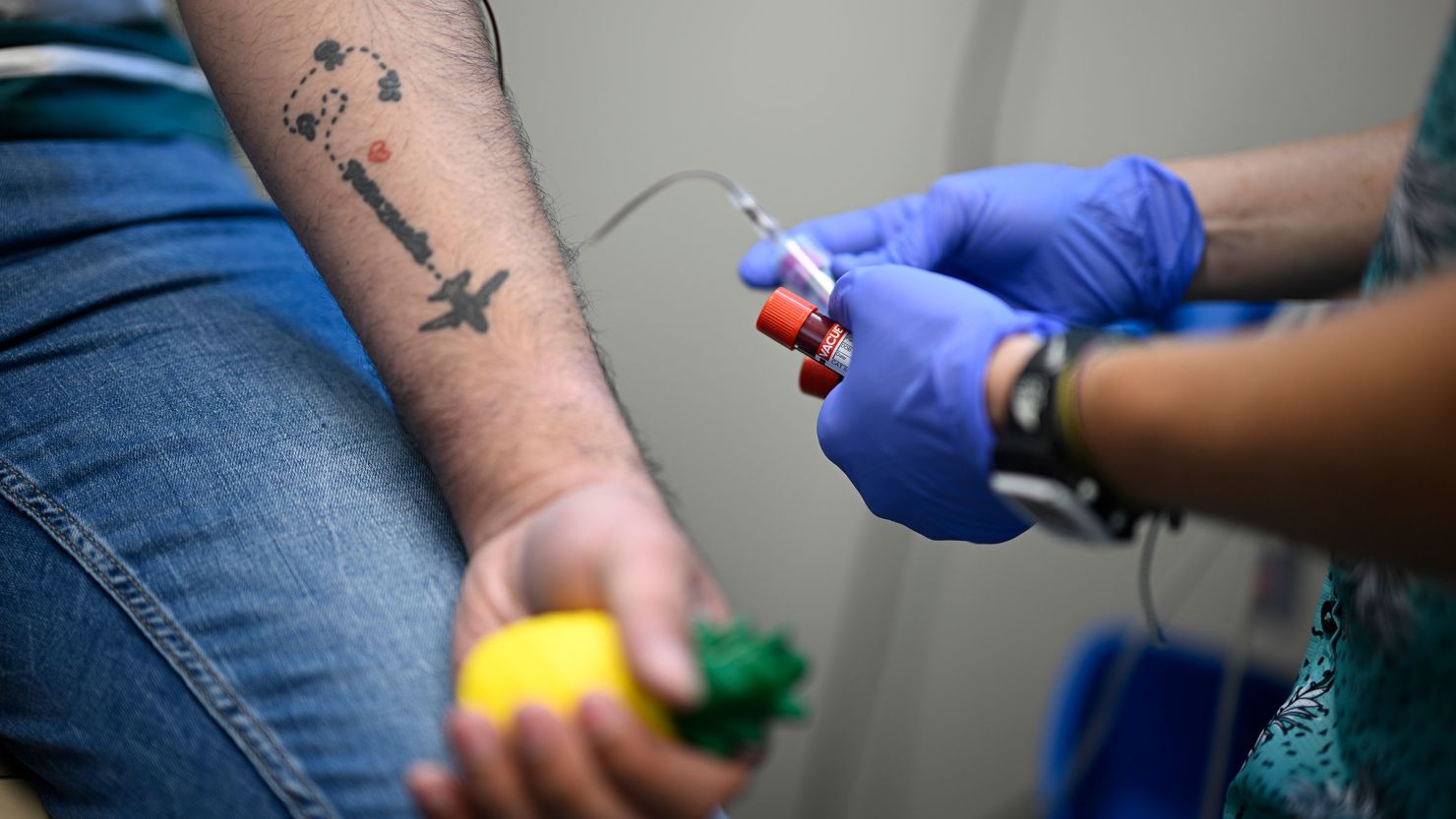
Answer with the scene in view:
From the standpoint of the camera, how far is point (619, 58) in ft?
3.92

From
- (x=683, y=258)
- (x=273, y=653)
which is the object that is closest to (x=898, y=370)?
(x=273, y=653)

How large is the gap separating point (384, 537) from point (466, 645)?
113 millimetres

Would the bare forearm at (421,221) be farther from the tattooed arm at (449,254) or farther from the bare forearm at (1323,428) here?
the bare forearm at (1323,428)

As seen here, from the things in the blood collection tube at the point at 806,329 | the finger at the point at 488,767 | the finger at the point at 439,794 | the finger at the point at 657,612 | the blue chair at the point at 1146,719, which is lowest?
the blue chair at the point at 1146,719

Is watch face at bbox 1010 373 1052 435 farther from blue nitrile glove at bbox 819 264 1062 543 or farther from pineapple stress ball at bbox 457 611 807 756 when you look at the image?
pineapple stress ball at bbox 457 611 807 756

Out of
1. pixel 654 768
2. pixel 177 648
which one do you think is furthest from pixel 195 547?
pixel 654 768

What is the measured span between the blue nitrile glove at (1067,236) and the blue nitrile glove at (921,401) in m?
0.19

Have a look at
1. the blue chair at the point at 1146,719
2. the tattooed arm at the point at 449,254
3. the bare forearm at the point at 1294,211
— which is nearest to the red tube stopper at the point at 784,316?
the tattooed arm at the point at 449,254

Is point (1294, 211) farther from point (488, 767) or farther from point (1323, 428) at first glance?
point (488, 767)

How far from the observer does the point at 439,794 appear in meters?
0.44

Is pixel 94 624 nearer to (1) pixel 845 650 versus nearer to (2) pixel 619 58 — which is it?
(2) pixel 619 58

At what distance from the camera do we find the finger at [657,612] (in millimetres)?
394

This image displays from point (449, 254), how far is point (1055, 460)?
0.44 metres

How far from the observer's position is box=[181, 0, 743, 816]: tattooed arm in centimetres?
58
